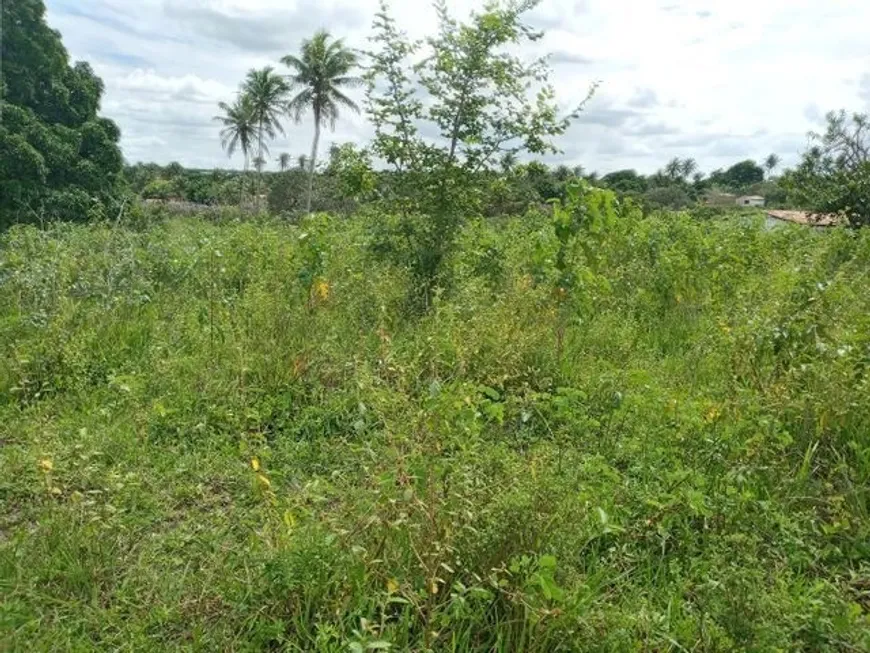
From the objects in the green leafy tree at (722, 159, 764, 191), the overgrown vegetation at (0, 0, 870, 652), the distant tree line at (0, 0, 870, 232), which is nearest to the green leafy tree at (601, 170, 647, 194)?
the distant tree line at (0, 0, 870, 232)

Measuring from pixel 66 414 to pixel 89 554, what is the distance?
1.55m

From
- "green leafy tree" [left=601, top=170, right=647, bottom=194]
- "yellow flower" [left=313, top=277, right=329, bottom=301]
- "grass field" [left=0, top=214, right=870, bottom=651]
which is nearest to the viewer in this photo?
"grass field" [left=0, top=214, right=870, bottom=651]

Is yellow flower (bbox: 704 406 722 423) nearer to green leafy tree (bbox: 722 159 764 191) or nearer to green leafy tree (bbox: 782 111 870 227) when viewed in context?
green leafy tree (bbox: 782 111 870 227)

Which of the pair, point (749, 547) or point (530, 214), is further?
point (530, 214)

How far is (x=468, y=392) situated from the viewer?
123 inches

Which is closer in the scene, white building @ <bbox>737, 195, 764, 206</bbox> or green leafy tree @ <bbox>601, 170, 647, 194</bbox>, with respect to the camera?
white building @ <bbox>737, 195, 764, 206</bbox>

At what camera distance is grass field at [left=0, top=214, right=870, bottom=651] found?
219 cm

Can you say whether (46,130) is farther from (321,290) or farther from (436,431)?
(436,431)

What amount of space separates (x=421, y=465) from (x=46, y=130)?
23216 mm

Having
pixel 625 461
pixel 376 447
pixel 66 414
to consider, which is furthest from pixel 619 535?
pixel 66 414

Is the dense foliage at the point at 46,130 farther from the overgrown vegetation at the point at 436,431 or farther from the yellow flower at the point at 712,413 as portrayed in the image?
the yellow flower at the point at 712,413

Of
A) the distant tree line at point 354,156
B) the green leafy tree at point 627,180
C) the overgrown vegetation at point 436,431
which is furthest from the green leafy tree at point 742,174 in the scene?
the overgrown vegetation at point 436,431

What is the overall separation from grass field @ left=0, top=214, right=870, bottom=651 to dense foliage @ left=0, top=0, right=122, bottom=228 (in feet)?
56.7

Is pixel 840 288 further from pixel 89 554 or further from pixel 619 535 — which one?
pixel 89 554
